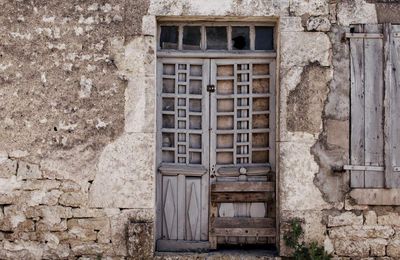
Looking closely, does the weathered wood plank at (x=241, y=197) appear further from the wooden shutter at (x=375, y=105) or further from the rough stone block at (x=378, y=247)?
the rough stone block at (x=378, y=247)

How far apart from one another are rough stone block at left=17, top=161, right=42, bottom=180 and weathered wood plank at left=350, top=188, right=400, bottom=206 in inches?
119

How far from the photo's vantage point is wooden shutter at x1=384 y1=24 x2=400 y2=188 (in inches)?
211

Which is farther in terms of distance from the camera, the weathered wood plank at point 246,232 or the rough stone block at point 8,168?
the weathered wood plank at point 246,232

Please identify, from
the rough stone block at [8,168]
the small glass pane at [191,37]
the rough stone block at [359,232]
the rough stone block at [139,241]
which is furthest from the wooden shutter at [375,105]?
the rough stone block at [8,168]

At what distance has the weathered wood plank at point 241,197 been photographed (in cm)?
557

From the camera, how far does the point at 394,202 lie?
5.36 metres

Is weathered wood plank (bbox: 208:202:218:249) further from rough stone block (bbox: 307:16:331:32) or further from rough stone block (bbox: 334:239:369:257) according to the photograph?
rough stone block (bbox: 307:16:331:32)

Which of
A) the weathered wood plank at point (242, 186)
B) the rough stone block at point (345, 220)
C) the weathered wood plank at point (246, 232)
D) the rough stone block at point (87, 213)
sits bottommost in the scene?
the weathered wood plank at point (246, 232)

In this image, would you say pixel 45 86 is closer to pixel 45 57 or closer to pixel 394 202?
pixel 45 57

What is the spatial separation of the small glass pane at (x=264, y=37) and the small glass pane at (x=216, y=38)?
33cm

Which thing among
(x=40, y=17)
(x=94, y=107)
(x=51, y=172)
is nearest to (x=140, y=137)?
(x=94, y=107)

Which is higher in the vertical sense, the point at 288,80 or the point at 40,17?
the point at 40,17

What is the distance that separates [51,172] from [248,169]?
6.31 feet

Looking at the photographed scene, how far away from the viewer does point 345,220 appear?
536 centimetres
